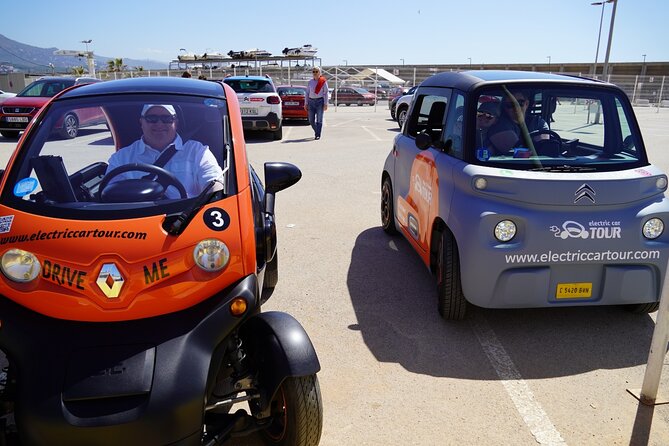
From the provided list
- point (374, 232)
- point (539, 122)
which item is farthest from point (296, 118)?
point (539, 122)

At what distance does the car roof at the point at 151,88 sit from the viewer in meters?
3.23

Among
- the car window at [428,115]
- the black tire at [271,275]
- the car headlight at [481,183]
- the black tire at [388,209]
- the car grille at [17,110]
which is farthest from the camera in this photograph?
the car grille at [17,110]

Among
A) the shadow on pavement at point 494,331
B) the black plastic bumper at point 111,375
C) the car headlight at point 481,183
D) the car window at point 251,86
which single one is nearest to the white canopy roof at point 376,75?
the car window at point 251,86

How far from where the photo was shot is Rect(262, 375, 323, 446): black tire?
7.79 feet

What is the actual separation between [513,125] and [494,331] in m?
1.55

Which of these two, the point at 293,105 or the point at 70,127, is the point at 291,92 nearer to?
the point at 293,105

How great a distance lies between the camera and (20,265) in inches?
91.6

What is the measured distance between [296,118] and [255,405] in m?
17.1

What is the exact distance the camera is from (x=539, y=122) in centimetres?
418

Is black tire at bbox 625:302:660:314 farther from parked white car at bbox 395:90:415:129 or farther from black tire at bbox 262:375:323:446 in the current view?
parked white car at bbox 395:90:415:129

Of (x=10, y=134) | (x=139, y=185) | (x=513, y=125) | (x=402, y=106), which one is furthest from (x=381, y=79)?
(x=139, y=185)

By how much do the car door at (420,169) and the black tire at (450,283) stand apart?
39 cm

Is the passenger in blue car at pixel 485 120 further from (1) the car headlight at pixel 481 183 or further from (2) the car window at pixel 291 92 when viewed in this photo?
(2) the car window at pixel 291 92

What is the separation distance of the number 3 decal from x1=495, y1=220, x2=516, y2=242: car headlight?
1850mm
